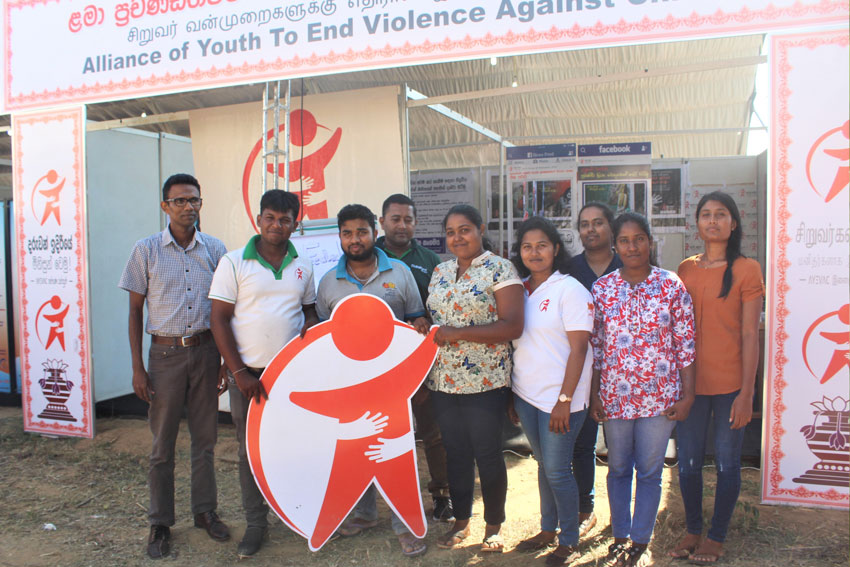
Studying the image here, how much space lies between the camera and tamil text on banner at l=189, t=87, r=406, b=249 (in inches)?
187

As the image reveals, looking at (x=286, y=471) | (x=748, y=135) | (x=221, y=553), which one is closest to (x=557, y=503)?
(x=286, y=471)

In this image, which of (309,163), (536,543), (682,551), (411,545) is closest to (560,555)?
(536,543)

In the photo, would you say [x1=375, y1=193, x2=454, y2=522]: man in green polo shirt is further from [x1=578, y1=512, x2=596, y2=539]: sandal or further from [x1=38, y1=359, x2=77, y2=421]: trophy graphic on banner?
[x1=38, y1=359, x2=77, y2=421]: trophy graphic on banner

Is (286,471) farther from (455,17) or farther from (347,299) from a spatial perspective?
(455,17)

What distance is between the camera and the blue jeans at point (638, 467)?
8.62 ft

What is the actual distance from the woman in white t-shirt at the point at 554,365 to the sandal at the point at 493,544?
258 millimetres

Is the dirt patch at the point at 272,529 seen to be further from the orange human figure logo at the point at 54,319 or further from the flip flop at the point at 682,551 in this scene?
the orange human figure logo at the point at 54,319

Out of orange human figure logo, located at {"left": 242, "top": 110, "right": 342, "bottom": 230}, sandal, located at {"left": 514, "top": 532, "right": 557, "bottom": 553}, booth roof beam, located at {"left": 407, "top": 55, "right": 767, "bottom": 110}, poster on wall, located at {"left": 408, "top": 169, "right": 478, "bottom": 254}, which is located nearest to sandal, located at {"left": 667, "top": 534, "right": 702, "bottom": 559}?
sandal, located at {"left": 514, "top": 532, "right": 557, "bottom": 553}

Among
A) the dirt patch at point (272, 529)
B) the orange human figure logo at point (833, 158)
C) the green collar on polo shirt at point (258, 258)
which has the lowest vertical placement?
the dirt patch at point (272, 529)

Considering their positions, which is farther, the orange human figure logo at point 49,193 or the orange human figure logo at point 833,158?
the orange human figure logo at point 49,193

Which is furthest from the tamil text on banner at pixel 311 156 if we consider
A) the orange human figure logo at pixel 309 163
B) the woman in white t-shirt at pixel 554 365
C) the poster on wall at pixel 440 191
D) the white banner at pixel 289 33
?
the woman in white t-shirt at pixel 554 365

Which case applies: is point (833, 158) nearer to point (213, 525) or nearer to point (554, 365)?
point (554, 365)

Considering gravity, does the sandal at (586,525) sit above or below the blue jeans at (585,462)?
below

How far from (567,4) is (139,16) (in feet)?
9.13
